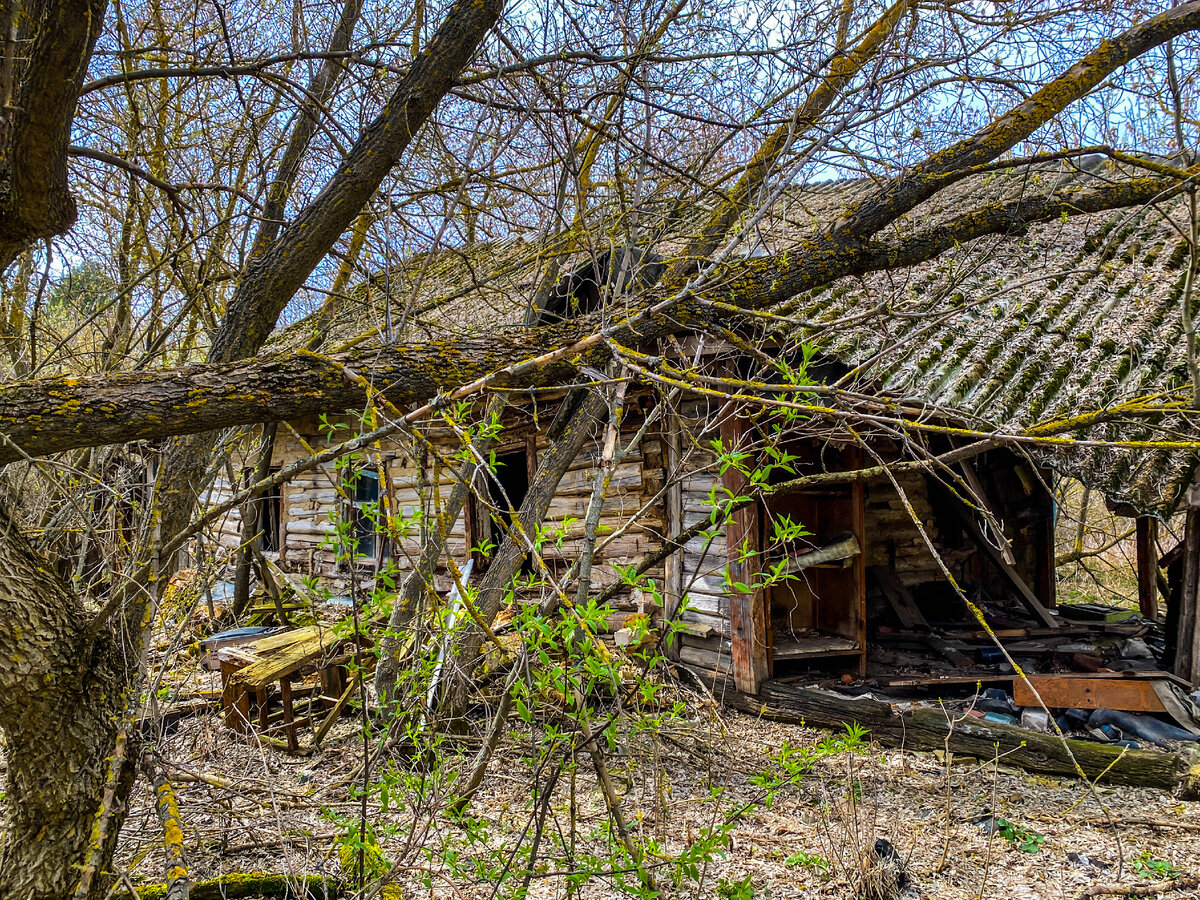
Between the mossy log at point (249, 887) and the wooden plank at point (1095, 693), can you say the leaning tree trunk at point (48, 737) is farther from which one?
the wooden plank at point (1095, 693)

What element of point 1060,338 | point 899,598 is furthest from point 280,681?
point 1060,338

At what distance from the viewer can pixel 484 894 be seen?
3.21m

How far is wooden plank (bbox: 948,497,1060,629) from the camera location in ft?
23.9

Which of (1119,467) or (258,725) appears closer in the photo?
(1119,467)

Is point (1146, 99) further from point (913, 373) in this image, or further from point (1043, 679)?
point (1043, 679)

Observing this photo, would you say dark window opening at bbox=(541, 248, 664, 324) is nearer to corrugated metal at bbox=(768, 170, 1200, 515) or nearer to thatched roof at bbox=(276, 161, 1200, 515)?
thatched roof at bbox=(276, 161, 1200, 515)

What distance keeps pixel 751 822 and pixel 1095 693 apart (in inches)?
106

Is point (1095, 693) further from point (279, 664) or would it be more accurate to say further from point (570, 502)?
point (279, 664)

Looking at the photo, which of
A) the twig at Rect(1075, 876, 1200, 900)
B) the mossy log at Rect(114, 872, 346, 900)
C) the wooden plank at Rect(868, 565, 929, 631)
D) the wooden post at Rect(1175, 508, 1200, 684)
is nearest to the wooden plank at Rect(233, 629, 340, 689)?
the mossy log at Rect(114, 872, 346, 900)

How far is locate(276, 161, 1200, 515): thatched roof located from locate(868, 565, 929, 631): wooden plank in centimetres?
330

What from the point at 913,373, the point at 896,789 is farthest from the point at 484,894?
the point at 913,373

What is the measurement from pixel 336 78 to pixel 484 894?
16.1 ft

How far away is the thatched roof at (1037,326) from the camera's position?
4.08 m

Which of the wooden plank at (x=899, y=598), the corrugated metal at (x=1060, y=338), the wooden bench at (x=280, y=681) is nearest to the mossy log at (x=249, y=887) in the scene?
the wooden bench at (x=280, y=681)
